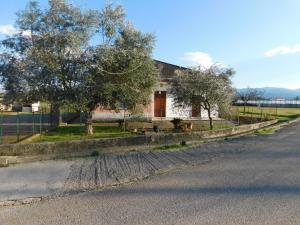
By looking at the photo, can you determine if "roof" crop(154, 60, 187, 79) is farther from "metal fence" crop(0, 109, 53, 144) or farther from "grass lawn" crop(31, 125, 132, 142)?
"grass lawn" crop(31, 125, 132, 142)

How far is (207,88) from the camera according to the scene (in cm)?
2203

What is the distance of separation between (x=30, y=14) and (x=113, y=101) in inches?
194

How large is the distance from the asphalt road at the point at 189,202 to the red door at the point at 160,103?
64.9 ft

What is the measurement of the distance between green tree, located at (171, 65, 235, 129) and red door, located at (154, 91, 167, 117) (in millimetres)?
7420

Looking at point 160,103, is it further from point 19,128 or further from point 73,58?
point 73,58

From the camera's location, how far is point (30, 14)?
16.0 meters

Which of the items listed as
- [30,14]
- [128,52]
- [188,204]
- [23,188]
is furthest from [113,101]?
[188,204]

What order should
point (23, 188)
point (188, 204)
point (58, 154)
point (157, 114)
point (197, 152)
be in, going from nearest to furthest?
point (188, 204) < point (23, 188) < point (58, 154) < point (197, 152) < point (157, 114)

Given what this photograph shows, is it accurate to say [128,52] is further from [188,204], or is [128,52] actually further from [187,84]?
[188,204]

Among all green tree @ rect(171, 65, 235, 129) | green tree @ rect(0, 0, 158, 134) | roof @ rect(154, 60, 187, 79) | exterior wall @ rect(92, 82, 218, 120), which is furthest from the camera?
roof @ rect(154, 60, 187, 79)

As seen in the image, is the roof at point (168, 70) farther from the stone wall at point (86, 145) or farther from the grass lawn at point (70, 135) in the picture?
the stone wall at point (86, 145)

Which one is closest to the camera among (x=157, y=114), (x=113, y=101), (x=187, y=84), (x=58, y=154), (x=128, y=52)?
(x=58, y=154)

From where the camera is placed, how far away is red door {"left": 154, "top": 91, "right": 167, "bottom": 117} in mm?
30500

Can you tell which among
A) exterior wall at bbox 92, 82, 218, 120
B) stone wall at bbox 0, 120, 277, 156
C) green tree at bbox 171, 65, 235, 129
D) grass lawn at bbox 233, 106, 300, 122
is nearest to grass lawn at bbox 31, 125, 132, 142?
stone wall at bbox 0, 120, 277, 156
